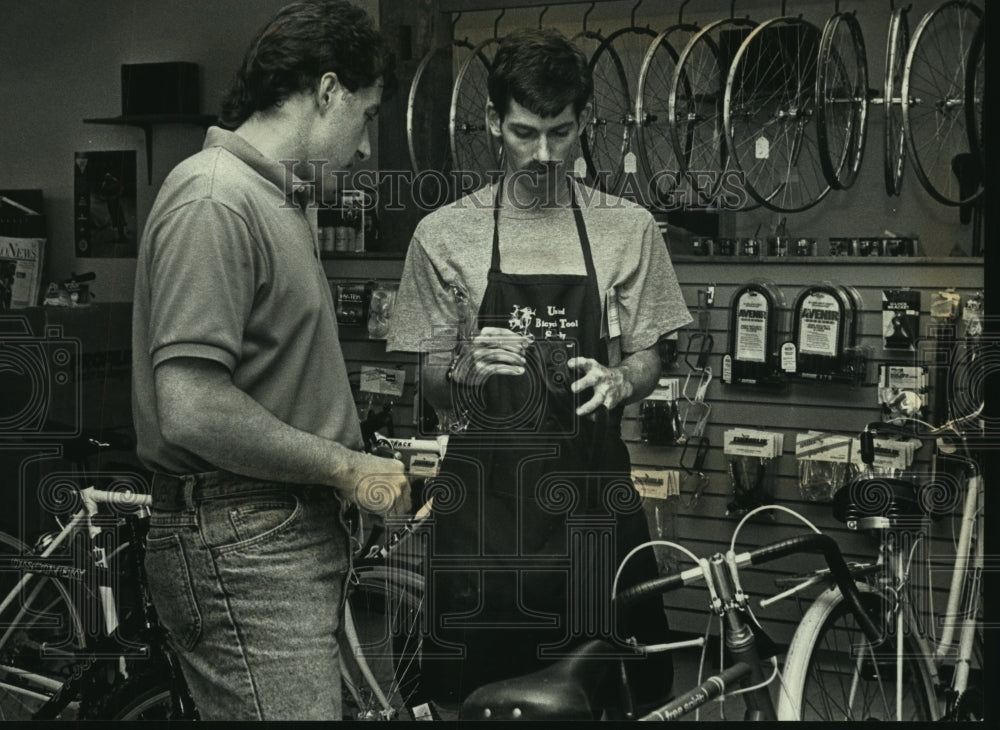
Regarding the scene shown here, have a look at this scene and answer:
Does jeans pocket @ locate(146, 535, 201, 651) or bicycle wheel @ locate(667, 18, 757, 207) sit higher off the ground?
bicycle wheel @ locate(667, 18, 757, 207)

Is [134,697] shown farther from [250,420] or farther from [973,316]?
[973,316]

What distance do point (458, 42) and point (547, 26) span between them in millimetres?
255

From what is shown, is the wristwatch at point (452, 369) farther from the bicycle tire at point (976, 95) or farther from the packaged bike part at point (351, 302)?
→ the bicycle tire at point (976, 95)

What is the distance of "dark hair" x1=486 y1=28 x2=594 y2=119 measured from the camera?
3018mm

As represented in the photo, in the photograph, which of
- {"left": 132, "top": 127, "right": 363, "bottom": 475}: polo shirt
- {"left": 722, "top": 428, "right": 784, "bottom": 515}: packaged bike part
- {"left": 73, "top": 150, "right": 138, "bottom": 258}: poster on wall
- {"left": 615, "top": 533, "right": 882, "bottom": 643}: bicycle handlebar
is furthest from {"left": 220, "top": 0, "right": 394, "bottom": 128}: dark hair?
{"left": 615, "top": 533, "right": 882, "bottom": 643}: bicycle handlebar

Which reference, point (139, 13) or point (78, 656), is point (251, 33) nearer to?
point (139, 13)

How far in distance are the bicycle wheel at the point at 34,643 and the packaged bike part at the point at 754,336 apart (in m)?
2.11

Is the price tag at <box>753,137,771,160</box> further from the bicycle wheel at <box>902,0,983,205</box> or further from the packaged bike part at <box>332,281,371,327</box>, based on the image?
the packaged bike part at <box>332,281,371,327</box>

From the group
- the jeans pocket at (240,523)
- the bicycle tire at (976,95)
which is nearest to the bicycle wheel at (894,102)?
the bicycle tire at (976,95)

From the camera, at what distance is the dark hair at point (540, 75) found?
302 cm

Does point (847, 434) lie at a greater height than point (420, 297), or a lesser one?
lesser

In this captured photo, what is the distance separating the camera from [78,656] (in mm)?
3426

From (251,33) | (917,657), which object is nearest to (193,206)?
(251,33)

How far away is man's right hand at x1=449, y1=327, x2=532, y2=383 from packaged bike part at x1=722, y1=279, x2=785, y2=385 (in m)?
0.62
